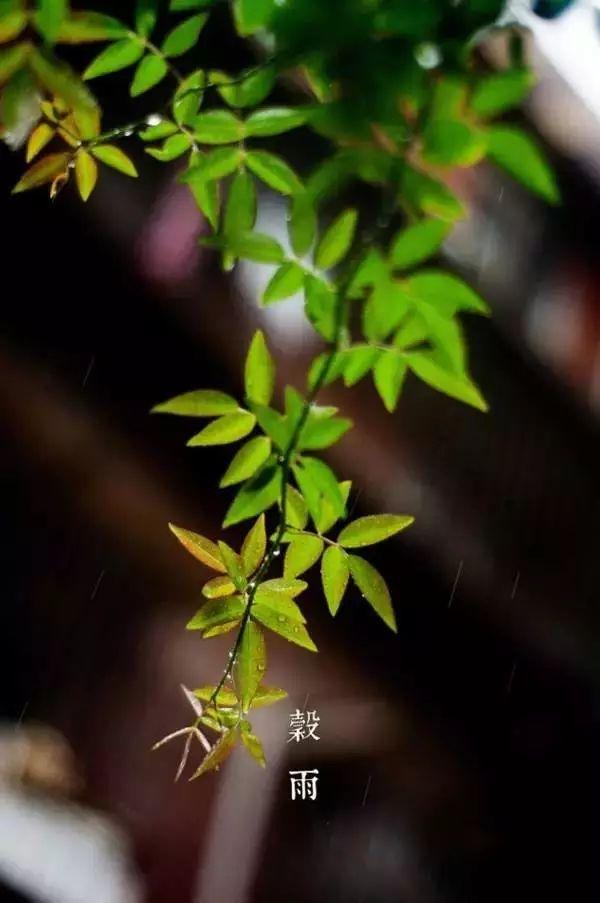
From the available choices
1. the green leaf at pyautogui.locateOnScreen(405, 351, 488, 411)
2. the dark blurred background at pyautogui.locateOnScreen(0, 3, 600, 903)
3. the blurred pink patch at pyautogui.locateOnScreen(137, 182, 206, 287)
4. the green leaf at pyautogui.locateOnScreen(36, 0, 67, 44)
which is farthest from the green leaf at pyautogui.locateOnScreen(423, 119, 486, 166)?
the blurred pink patch at pyautogui.locateOnScreen(137, 182, 206, 287)

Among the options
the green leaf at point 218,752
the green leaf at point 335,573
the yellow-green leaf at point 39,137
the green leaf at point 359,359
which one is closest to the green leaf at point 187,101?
the yellow-green leaf at point 39,137

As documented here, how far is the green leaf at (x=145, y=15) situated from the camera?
485 millimetres

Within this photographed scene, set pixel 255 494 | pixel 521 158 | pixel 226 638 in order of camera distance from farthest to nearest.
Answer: pixel 226 638 < pixel 255 494 < pixel 521 158

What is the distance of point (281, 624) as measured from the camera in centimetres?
49

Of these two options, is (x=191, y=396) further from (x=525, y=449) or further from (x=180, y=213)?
(x=525, y=449)

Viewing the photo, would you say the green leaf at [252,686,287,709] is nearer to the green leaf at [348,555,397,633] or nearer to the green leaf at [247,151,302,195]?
the green leaf at [348,555,397,633]

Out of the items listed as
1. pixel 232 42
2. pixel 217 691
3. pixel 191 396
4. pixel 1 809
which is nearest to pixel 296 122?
pixel 191 396

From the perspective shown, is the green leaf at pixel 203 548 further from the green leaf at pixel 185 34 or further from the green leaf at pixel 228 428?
the green leaf at pixel 185 34

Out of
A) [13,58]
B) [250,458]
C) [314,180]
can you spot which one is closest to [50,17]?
[13,58]

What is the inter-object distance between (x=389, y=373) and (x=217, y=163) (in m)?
0.18

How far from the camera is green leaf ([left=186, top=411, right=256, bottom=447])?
1.52 ft

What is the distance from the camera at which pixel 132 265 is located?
3.04ft

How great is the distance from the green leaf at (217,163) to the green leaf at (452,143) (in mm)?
174

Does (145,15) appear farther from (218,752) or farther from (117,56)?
(218,752)
